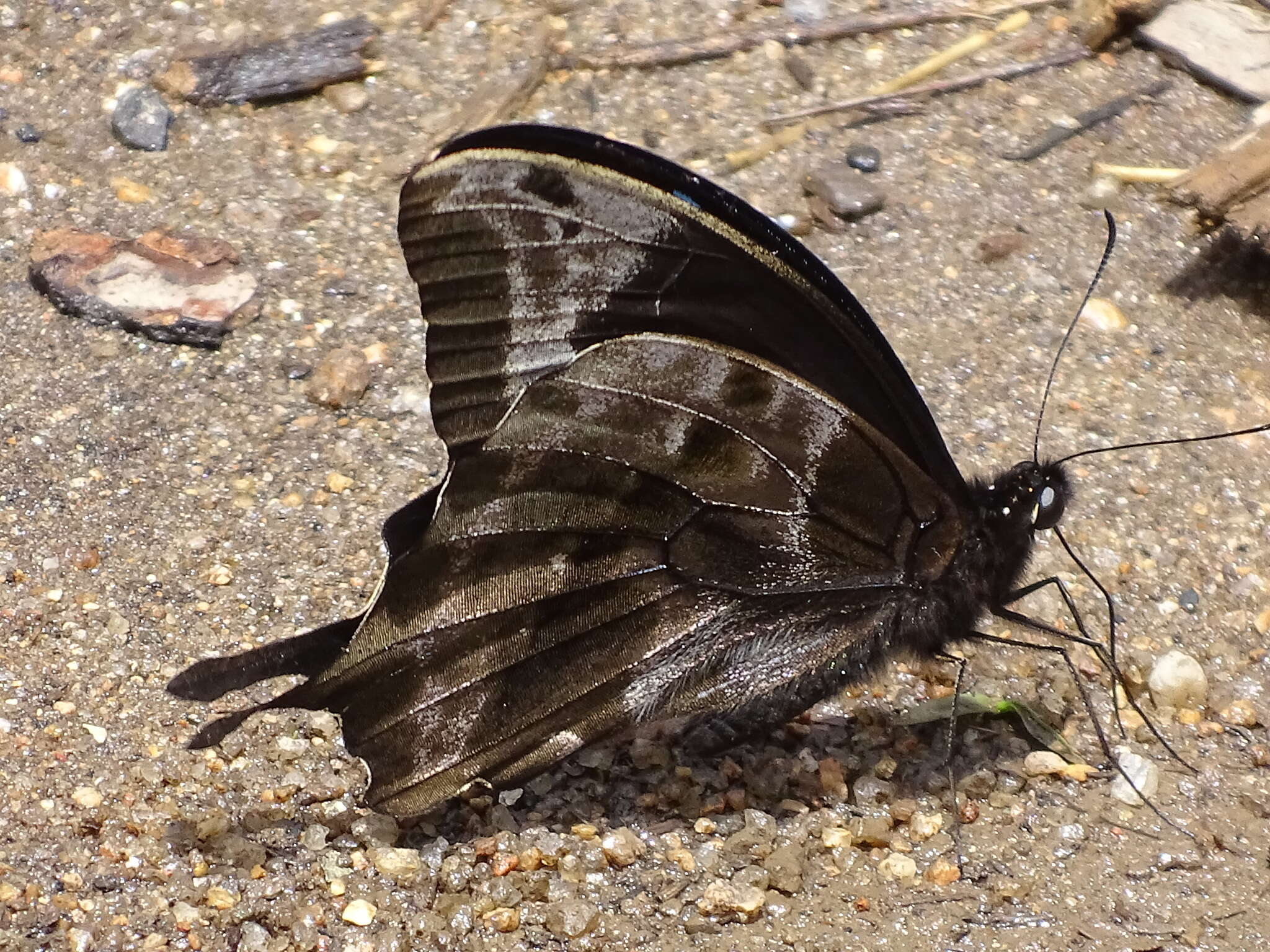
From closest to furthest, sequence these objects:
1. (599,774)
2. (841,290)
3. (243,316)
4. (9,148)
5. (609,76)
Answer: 1. (841,290)
2. (599,774)
3. (243,316)
4. (9,148)
5. (609,76)

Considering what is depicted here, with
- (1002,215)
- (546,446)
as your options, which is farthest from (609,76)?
(546,446)

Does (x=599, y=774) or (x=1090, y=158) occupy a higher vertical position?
(x=1090, y=158)

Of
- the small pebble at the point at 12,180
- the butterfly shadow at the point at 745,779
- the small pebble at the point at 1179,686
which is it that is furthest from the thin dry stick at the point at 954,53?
the small pebble at the point at 12,180

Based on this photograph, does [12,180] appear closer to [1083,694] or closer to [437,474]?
[437,474]

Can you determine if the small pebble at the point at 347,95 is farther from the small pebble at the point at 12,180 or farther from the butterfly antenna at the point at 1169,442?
the butterfly antenna at the point at 1169,442

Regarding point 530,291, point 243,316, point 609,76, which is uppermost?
point 530,291

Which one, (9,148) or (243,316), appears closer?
(243,316)

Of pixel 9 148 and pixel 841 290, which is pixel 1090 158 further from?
pixel 9 148
